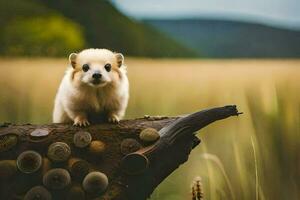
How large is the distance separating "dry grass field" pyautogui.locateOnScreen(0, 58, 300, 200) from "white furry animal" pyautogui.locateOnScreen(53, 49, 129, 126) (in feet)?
1.35

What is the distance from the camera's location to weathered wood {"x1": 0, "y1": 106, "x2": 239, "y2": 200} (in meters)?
2.59

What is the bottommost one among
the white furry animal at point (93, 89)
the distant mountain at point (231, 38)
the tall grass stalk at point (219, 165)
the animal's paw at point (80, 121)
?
→ the tall grass stalk at point (219, 165)

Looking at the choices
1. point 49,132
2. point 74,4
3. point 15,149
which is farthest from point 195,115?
point 74,4

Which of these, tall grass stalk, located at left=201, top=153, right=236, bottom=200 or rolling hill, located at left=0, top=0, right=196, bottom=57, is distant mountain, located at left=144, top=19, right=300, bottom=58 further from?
tall grass stalk, located at left=201, top=153, right=236, bottom=200

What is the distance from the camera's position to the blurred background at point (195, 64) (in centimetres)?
299

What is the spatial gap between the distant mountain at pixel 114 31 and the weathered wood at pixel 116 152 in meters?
0.67

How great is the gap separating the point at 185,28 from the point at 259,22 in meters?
0.43

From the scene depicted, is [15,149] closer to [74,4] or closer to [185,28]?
[74,4]

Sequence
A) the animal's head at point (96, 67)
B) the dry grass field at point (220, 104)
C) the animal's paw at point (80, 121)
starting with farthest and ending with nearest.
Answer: the dry grass field at point (220, 104) → the animal's paw at point (80, 121) → the animal's head at point (96, 67)

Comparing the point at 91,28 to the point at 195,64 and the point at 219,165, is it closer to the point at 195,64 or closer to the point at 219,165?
the point at 195,64

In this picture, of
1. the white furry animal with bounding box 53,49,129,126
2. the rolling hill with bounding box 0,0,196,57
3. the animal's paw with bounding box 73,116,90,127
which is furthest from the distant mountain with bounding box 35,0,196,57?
the animal's paw with bounding box 73,116,90,127

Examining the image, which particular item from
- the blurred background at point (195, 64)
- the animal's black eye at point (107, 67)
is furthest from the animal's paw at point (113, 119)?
the blurred background at point (195, 64)

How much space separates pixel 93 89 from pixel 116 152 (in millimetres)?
318

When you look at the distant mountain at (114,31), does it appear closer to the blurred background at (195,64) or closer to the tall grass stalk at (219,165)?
the blurred background at (195,64)
